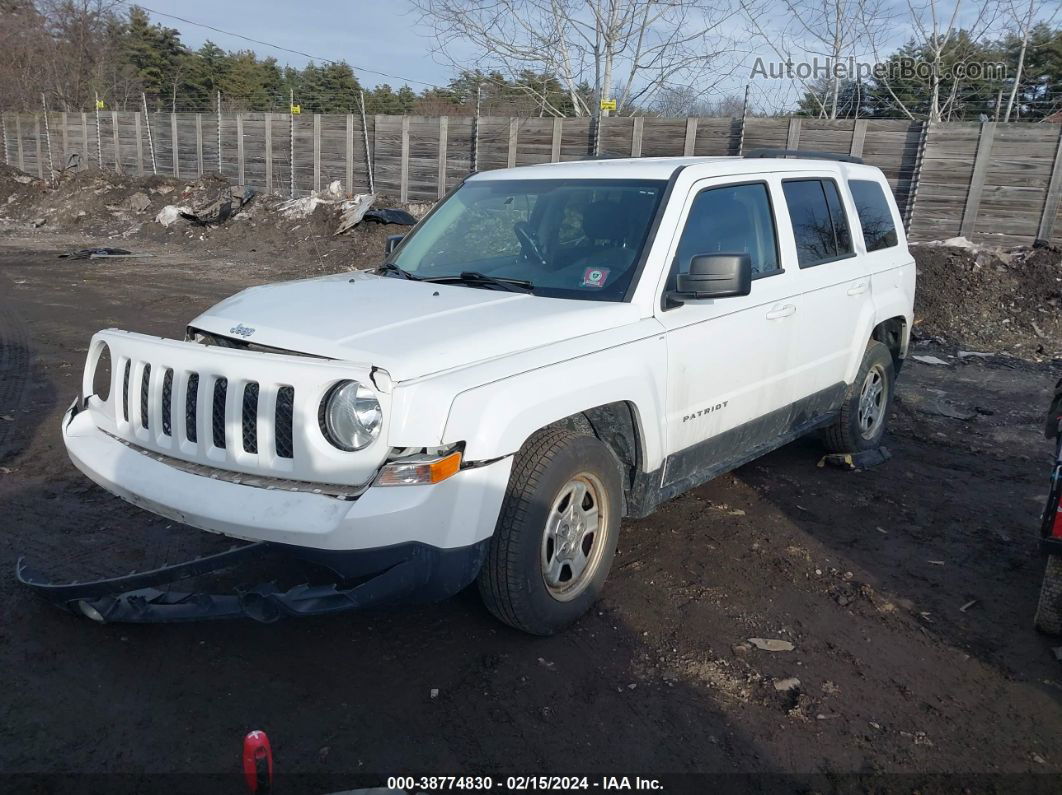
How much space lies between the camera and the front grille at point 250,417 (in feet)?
10.4

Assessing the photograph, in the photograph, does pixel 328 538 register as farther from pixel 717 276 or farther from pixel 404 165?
pixel 404 165

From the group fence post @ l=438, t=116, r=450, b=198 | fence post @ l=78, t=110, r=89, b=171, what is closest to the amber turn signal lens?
fence post @ l=438, t=116, r=450, b=198

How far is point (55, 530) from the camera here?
14.9 ft

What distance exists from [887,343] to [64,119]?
33.9 metres

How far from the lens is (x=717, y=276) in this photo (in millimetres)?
3799

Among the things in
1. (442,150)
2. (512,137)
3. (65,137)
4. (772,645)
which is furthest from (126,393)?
(65,137)

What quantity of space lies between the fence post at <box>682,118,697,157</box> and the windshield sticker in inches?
507

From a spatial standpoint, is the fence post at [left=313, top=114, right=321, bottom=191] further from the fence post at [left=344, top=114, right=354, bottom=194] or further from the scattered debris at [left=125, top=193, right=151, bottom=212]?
the scattered debris at [left=125, top=193, right=151, bottom=212]

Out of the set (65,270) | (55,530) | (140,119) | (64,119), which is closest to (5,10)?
(64,119)

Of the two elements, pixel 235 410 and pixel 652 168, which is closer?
pixel 235 410

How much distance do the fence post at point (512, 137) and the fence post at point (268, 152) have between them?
8053mm

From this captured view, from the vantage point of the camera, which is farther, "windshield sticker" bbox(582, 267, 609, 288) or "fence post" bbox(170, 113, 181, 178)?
"fence post" bbox(170, 113, 181, 178)

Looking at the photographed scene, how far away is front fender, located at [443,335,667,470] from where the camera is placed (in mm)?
3051

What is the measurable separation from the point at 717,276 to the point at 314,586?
84.2 inches
